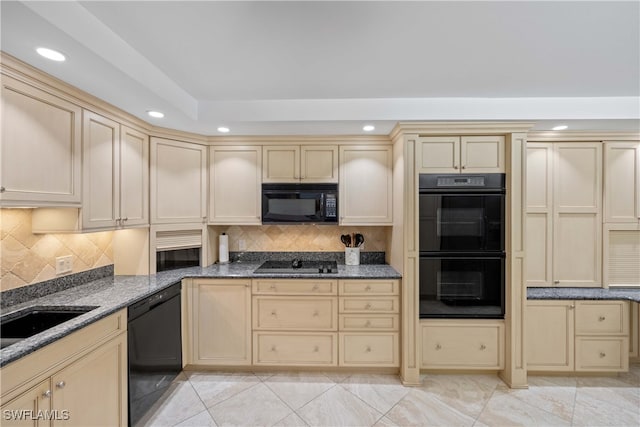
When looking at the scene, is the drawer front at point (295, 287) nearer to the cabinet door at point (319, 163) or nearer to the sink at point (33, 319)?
the cabinet door at point (319, 163)

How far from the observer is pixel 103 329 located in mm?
1637

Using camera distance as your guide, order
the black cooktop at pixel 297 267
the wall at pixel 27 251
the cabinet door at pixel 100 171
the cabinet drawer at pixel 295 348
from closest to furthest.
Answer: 1. the wall at pixel 27 251
2. the cabinet door at pixel 100 171
3. the cabinet drawer at pixel 295 348
4. the black cooktop at pixel 297 267

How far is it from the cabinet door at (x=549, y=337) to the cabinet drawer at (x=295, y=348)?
178cm

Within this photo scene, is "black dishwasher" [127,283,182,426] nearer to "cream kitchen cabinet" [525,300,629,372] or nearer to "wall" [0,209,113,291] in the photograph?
"wall" [0,209,113,291]

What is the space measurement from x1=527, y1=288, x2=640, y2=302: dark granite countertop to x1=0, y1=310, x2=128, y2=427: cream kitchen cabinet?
3.26 metres

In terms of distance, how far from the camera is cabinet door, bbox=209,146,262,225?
2.86 metres

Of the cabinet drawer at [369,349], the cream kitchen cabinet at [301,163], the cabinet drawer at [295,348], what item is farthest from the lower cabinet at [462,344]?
the cream kitchen cabinet at [301,163]

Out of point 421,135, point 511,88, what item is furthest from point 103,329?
point 511,88

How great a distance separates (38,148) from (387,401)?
9.68 ft

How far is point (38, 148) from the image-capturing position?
1.57 meters

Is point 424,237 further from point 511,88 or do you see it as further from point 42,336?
point 42,336

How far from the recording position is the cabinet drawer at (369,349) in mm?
2518

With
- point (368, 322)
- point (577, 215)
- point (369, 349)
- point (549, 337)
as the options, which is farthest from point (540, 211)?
point (369, 349)

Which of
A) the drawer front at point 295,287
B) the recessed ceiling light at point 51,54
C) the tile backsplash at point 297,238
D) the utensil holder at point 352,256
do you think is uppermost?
the recessed ceiling light at point 51,54
